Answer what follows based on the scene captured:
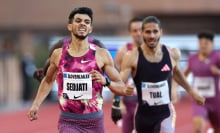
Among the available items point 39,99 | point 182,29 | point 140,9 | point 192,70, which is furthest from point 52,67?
point 182,29

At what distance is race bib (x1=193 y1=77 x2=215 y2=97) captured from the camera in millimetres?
11891

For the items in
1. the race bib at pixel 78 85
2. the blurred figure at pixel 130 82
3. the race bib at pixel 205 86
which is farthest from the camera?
the race bib at pixel 205 86

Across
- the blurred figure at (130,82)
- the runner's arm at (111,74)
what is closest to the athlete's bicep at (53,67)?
the runner's arm at (111,74)

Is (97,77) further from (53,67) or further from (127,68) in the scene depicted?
(127,68)

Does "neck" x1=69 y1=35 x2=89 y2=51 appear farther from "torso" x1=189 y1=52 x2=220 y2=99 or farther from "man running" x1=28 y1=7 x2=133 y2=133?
"torso" x1=189 y1=52 x2=220 y2=99

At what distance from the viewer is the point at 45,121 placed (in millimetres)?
18328

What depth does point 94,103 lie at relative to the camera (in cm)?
753

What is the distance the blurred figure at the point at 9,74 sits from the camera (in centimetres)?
2094

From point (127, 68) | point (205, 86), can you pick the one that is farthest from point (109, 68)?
point (205, 86)

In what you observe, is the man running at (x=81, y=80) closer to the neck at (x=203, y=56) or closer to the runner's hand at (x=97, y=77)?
the runner's hand at (x=97, y=77)

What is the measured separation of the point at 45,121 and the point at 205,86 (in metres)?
7.38

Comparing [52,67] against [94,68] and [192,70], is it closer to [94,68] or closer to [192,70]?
[94,68]

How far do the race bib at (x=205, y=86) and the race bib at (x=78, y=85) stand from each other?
4.75m

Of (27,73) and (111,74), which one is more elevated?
(111,74)
